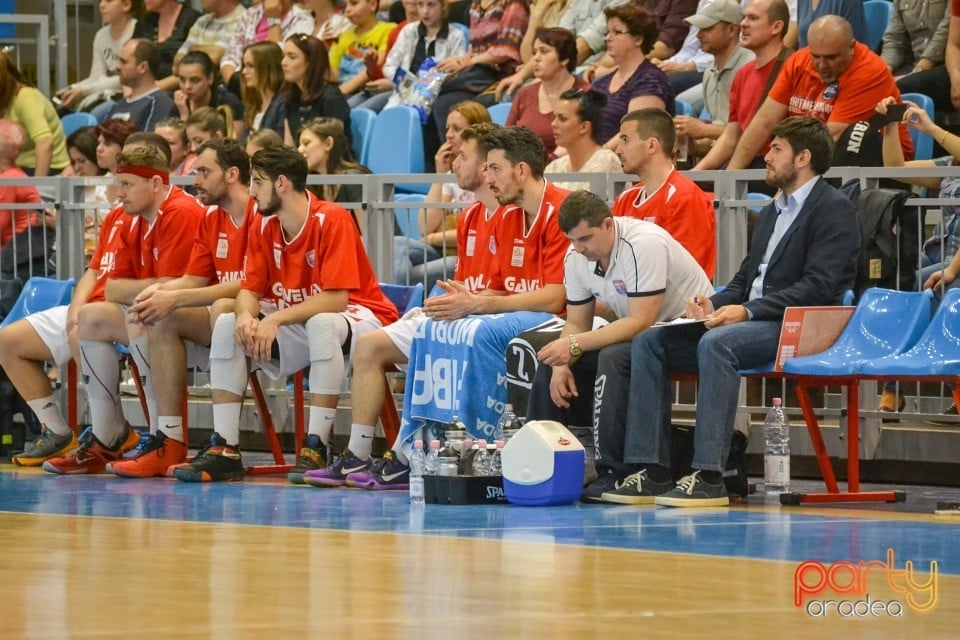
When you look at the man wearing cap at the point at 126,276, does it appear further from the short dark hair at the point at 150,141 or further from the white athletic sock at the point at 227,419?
the white athletic sock at the point at 227,419

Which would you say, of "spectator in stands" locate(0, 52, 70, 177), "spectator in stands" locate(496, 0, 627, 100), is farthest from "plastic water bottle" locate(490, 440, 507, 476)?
"spectator in stands" locate(0, 52, 70, 177)

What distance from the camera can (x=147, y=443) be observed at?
343 inches

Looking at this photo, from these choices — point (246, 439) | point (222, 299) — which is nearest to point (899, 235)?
point (222, 299)

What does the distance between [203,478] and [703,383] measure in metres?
2.64

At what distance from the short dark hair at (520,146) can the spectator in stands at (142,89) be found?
5.56 meters

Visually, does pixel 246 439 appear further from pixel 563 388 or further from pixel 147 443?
pixel 563 388

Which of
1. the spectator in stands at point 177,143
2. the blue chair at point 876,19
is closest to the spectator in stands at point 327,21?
the spectator in stands at point 177,143

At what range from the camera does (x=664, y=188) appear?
7.82m

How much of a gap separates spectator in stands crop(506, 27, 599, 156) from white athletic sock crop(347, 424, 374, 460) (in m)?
2.64

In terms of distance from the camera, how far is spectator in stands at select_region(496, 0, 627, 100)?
11.5 m

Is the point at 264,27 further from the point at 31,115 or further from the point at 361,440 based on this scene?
the point at 361,440

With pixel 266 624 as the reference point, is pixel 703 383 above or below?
above

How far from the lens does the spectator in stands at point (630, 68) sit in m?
9.84

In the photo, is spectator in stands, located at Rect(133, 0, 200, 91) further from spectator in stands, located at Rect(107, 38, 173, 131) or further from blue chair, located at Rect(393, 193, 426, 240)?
blue chair, located at Rect(393, 193, 426, 240)
